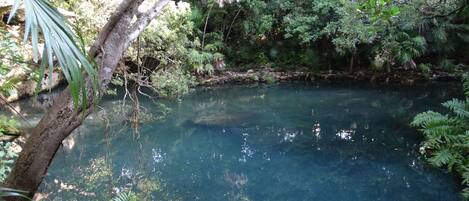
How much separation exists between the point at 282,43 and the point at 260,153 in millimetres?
8066

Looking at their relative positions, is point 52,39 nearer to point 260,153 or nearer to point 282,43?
point 260,153

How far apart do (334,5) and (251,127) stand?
516 cm

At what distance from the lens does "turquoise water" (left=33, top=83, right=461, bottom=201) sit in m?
5.15

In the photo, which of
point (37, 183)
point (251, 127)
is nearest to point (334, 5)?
point (251, 127)

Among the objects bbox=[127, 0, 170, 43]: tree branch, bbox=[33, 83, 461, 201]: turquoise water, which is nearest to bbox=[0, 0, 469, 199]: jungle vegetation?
bbox=[127, 0, 170, 43]: tree branch

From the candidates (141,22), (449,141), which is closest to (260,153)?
(449,141)

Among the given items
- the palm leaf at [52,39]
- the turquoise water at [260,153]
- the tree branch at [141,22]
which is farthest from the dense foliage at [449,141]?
the palm leaf at [52,39]

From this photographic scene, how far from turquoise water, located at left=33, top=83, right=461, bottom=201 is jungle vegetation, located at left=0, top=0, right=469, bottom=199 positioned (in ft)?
1.81

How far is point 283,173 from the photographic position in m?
5.75

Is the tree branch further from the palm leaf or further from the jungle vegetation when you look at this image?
the palm leaf

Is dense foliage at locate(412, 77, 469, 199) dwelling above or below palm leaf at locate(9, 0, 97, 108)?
below

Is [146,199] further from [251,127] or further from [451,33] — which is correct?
[451,33]

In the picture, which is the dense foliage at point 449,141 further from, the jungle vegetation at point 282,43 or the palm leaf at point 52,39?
the palm leaf at point 52,39

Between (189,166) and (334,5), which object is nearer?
(189,166)
